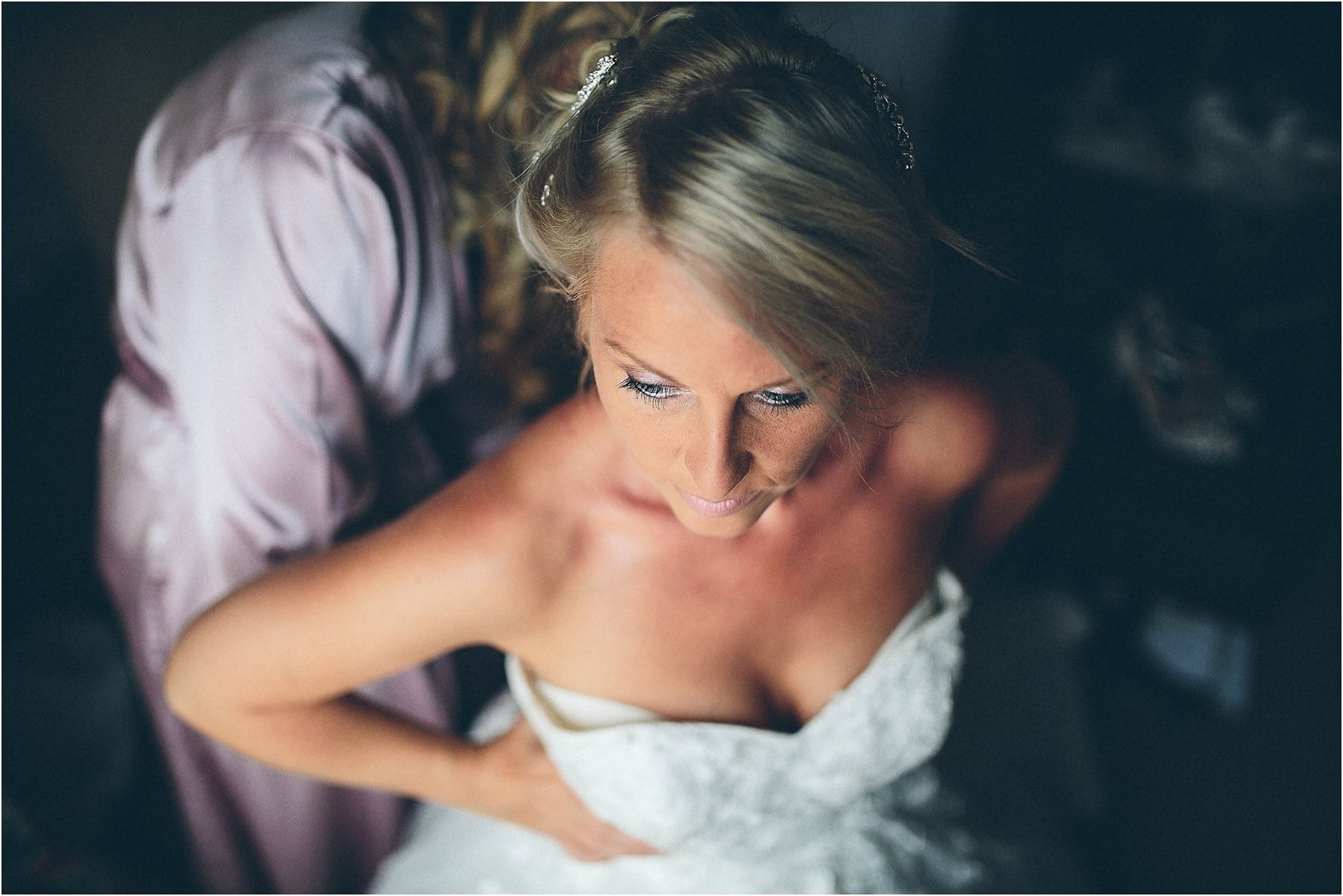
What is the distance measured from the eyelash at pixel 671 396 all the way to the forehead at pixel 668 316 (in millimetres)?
35

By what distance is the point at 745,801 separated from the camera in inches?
33.1

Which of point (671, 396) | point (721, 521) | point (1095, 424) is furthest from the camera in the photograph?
point (1095, 424)

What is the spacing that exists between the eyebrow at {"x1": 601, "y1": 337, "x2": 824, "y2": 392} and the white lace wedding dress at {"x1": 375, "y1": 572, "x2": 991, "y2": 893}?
1.31 ft

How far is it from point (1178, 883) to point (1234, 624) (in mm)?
549

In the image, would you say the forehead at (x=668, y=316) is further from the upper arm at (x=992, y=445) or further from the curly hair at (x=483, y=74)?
the upper arm at (x=992, y=445)

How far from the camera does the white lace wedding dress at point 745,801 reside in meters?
0.80

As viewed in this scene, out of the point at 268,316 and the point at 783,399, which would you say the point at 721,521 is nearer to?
the point at 783,399

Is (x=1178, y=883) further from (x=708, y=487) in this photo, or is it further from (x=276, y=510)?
(x=276, y=510)

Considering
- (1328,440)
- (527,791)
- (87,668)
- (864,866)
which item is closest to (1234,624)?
(1328,440)

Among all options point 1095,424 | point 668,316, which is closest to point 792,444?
point 668,316

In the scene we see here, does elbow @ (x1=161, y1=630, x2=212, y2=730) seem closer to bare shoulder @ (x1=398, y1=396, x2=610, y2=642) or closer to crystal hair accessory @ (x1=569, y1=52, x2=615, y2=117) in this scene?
bare shoulder @ (x1=398, y1=396, x2=610, y2=642)

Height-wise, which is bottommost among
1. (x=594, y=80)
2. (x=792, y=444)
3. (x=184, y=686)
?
(x=184, y=686)

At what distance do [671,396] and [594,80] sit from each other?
10.2 inches

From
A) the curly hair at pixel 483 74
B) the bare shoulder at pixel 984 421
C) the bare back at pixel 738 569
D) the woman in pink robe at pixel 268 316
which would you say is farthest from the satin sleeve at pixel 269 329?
the bare shoulder at pixel 984 421
